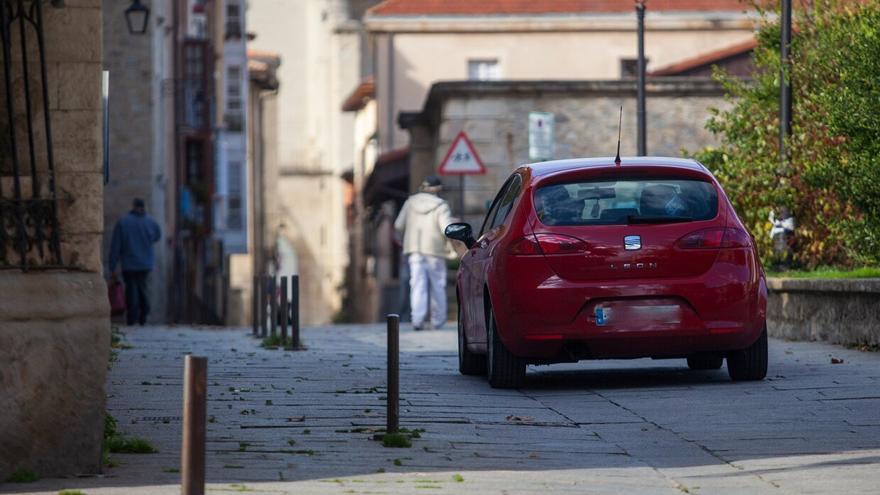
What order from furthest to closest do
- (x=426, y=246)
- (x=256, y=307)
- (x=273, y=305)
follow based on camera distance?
(x=256, y=307) < (x=426, y=246) < (x=273, y=305)

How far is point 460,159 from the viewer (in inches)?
1070

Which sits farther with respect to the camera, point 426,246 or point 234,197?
point 234,197

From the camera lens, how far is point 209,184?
2007 inches

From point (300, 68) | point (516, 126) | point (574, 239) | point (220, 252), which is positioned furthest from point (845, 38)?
point (300, 68)

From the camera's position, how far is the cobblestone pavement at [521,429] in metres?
8.30

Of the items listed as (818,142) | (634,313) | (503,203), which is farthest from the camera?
(818,142)

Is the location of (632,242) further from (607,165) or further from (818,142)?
(818,142)

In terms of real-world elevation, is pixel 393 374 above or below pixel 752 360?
above

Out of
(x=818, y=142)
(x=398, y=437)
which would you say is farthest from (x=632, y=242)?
(x=818, y=142)

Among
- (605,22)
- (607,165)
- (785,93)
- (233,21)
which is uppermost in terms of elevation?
(233,21)

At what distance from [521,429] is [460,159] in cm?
1687

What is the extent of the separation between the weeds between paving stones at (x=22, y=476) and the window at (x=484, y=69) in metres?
42.4

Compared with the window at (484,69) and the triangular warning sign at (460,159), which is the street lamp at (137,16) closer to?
the triangular warning sign at (460,159)

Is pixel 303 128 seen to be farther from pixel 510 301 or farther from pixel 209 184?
pixel 510 301
